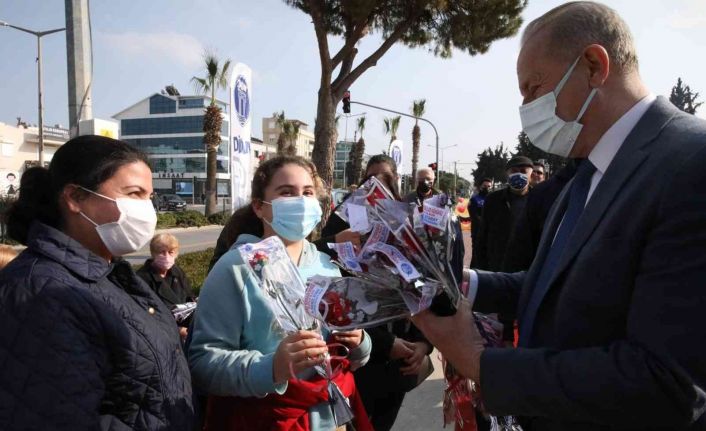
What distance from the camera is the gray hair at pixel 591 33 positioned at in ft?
4.27

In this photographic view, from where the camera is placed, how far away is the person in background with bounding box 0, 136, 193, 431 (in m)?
1.23

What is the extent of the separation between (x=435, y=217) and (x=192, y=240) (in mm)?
19108

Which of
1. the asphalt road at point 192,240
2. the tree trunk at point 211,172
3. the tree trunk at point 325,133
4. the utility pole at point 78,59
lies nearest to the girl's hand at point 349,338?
the utility pole at point 78,59

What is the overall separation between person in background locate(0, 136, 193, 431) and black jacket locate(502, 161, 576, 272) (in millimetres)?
2742

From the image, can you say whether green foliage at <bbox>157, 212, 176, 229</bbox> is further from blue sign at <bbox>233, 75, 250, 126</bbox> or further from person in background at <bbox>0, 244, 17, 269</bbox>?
person in background at <bbox>0, 244, 17, 269</bbox>

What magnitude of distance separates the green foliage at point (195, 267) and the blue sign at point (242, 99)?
2.51 m

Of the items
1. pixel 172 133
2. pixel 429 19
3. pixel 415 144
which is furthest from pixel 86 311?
pixel 172 133

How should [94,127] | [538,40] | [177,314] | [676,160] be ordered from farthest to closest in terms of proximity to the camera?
[94,127] < [177,314] < [538,40] < [676,160]

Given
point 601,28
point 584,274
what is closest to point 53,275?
point 584,274

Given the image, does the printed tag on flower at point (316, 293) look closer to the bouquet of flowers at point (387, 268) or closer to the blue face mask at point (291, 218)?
the bouquet of flowers at point (387, 268)

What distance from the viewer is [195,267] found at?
8195 millimetres

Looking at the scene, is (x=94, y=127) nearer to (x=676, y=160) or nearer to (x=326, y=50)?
(x=676, y=160)

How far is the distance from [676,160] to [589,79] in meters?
0.34

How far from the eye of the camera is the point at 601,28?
1.31 meters
